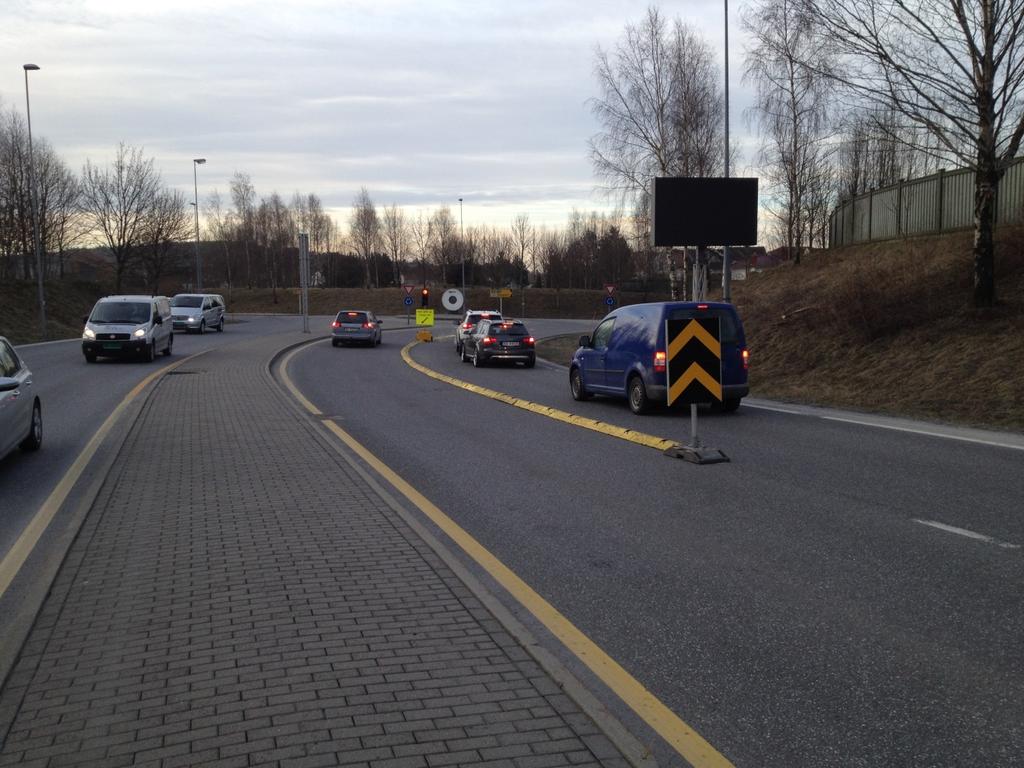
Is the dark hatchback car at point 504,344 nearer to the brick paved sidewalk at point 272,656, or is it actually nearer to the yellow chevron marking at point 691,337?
the yellow chevron marking at point 691,337

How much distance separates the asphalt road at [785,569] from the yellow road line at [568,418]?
0.33 meters

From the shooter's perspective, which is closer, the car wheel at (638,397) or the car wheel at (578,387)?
the car wheel at (638,397)

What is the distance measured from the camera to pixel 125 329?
26.5 metres

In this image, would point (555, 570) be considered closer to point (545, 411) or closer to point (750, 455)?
point (750, 455)

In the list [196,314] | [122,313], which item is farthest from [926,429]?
[196,314]

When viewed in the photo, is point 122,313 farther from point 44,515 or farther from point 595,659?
point 595,659

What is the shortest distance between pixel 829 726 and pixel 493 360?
24777mm

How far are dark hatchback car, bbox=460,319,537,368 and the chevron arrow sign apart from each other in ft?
56.8

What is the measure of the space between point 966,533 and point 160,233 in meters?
62.6

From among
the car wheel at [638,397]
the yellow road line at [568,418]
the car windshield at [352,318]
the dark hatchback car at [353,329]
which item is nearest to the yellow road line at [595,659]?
the yellow road line at [568,418]

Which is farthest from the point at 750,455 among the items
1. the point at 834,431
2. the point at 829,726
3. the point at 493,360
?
the point at 493,360

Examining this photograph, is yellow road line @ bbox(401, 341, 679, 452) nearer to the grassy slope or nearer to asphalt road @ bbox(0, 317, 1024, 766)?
asphalt road @ bbox(0, 317, 1024, 766)

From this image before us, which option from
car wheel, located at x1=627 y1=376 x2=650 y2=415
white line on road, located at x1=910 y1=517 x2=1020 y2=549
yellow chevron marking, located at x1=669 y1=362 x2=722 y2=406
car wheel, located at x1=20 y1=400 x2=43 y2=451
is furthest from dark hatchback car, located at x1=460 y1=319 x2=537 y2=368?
white line on road, located at x1=910 y1=517 x2=1020 y2=549

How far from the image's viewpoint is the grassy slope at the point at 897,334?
51.0 feet
